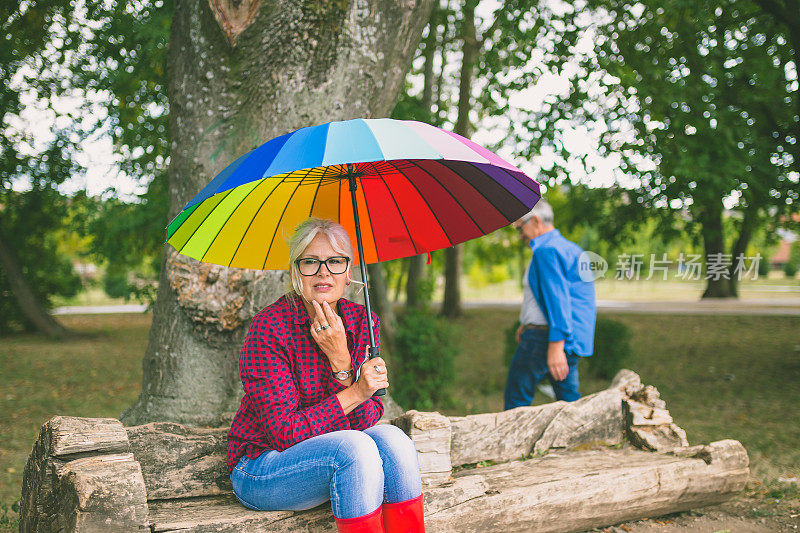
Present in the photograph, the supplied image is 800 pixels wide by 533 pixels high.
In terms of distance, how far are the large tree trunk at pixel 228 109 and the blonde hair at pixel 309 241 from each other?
4.07 ft

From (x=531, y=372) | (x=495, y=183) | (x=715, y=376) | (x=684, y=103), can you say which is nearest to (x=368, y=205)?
(x=495, y=183)

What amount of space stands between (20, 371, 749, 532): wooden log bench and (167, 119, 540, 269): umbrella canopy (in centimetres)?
91

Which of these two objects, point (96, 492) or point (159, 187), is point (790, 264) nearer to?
point (159, 187)

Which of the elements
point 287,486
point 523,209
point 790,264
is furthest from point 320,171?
point 790,264

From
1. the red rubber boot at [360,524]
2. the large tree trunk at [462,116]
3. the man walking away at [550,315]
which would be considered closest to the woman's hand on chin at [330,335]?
the red rubber boot at [360,524]

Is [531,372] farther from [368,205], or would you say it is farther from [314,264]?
[314,264]

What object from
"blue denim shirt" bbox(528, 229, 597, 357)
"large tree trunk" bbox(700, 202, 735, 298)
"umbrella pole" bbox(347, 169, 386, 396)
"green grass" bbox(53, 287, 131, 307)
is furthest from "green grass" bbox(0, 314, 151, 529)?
"green grass" bbox(53, 287, 131, 307)

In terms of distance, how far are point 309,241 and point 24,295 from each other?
14612 millimetres

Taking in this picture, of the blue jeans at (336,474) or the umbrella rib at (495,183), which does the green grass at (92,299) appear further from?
the umbrella rib at (495,183)

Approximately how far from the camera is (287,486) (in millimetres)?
2465

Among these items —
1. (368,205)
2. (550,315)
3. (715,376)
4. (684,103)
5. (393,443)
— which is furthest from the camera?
(715,376)

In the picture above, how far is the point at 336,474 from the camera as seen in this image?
2357 mm

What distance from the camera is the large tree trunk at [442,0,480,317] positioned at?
45.1 feet

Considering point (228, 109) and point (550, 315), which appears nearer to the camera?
point (228, 109)
